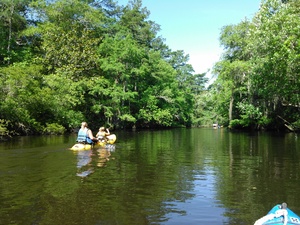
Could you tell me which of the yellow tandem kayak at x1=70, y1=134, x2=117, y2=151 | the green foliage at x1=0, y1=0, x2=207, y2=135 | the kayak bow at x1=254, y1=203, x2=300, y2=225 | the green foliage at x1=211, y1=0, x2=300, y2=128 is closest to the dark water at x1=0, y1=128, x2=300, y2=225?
the kayak bow at x1=254, y1=203, x2=300, y2=225

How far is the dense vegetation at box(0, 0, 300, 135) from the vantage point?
25844 millimetres

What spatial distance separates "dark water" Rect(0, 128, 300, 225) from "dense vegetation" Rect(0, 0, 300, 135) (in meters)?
12.7

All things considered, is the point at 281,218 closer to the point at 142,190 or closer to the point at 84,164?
the point at 142,190

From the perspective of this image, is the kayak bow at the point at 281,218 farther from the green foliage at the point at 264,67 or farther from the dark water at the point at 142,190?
the green foliage at the point at 264,67

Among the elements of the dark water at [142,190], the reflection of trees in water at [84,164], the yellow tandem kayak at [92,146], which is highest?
the yellow tandem kayak at [92,146]

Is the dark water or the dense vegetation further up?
the dense vegetation

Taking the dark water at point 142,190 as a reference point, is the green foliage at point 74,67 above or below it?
above

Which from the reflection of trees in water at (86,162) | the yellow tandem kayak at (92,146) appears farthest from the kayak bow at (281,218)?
the yellow tandem kayak at (92,146)

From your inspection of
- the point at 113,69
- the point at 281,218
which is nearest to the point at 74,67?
the point at 113,69

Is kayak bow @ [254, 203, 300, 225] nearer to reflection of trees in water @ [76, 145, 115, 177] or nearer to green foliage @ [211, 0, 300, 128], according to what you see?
reflection of trees in water @ [76, 145, 115, 177]

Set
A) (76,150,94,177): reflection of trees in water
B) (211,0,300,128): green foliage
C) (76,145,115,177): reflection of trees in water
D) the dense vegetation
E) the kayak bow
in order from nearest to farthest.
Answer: the kayak bow < (76,150,94,177): reflection of trees in water < (76,145,115,177): reflection of trees in water < (211,0,300,128): green foliage < the dense vegetation

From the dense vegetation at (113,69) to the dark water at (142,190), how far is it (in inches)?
501

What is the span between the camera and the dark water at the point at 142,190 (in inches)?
252

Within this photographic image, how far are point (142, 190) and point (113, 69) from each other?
34.2 m
